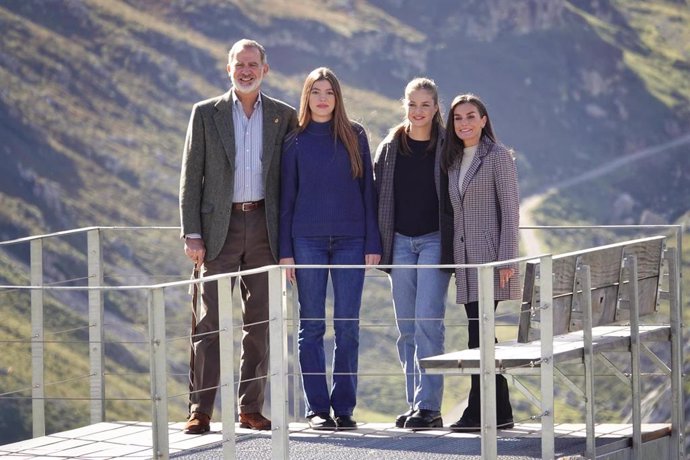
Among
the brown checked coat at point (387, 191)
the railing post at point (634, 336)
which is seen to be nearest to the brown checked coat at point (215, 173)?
the brown checked coat at point (387, 191)

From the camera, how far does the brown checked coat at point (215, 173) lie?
7.00m

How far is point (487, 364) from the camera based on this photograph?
6082 millimetres

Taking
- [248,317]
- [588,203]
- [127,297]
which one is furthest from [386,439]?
[588,203]

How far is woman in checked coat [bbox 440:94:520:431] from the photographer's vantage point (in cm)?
695

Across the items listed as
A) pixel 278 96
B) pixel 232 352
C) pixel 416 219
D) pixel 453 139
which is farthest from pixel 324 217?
pixel 278 96

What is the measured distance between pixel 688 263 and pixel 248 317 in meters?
33.5

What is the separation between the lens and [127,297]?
35406 mm

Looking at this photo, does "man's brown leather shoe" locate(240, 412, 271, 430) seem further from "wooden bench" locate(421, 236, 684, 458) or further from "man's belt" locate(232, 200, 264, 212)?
"wooden bench" locate(421, 236, 684, 458)

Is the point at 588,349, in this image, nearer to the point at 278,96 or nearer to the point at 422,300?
the point at 422,300

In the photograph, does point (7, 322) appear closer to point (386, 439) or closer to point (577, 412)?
point (577, 412)

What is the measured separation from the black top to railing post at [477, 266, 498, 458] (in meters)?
1.06

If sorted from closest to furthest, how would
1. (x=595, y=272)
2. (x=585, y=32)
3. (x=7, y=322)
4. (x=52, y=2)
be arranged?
(x=595, y=272)
(x=7, y=322)
(x=52, y=2)
(x=585, y=32)

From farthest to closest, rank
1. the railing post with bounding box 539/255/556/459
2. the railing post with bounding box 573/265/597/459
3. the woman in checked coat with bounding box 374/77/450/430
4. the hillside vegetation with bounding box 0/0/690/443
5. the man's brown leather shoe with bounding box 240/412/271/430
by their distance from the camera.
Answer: the hillside vegetation with bounding box 0/0/690/443
the man's brown leather shoe with bounding box 240/412/271/430
the woman in checked coat with bounding box 374/77/450/430
the railing post with bounding box 573/265/597/459
the railing post with bounding box 539/255/556/459

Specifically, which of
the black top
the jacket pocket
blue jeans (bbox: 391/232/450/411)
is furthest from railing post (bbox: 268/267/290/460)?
the jacket pocket
